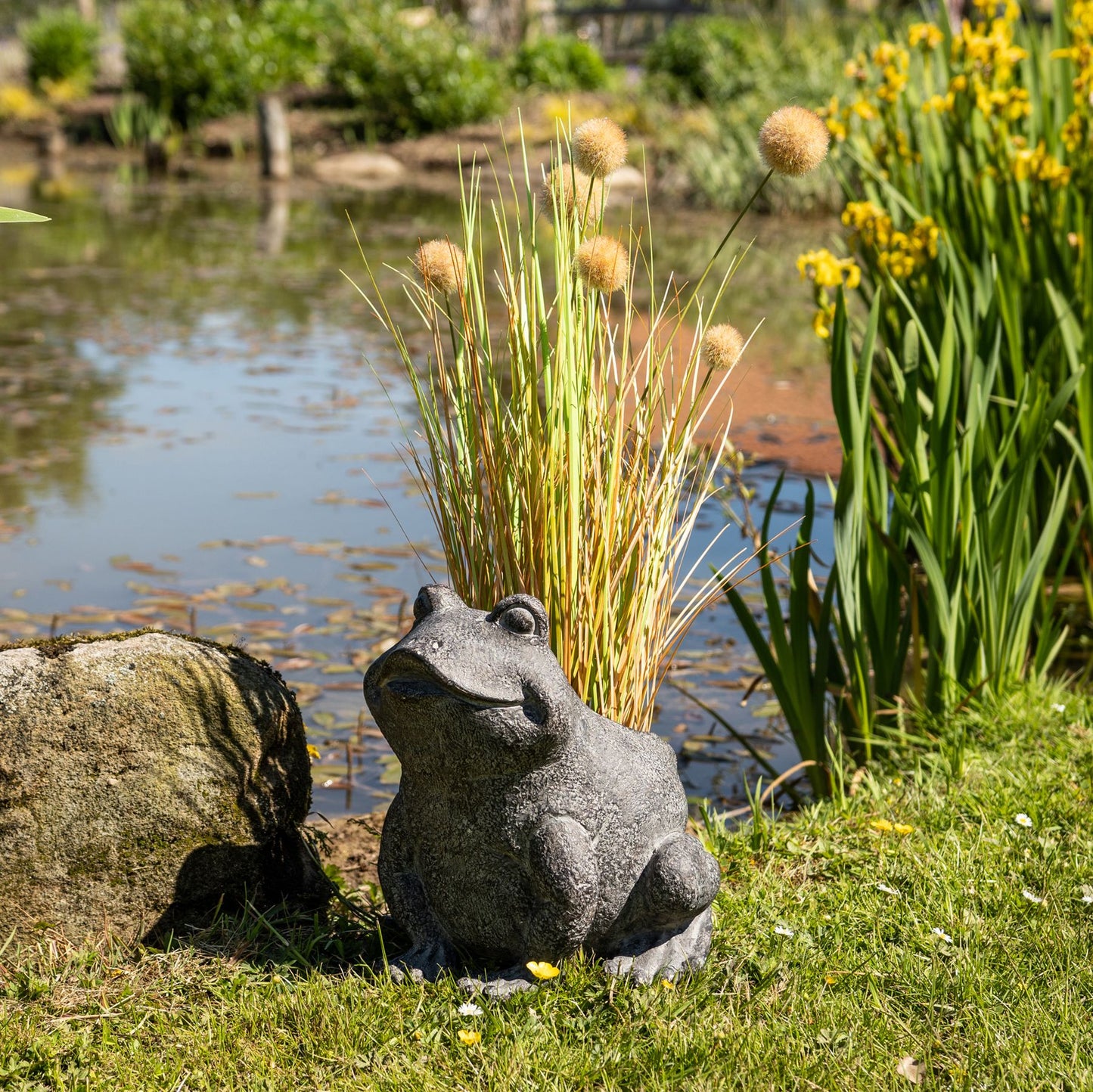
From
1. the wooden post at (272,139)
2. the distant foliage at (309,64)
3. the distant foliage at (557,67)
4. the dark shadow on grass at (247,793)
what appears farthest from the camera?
the distant foliage at (557,67)

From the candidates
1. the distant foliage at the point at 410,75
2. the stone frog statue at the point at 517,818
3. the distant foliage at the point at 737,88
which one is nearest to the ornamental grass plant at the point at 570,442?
the stone frog statue at the point at 517,818

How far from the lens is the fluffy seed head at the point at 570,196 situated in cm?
248

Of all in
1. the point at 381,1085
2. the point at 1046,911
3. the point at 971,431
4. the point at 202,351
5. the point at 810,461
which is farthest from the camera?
the point at 202,351

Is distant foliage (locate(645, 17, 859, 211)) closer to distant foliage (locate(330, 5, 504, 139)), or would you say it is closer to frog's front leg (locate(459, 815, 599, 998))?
distant foliage (locate(330, 5, 504, 139))

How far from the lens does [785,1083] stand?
2092mm

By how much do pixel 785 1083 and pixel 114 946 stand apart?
1318 mm

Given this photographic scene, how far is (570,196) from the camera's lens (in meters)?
2.56

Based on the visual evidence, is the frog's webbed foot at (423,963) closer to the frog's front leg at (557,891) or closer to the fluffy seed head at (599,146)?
Answer: the frog's front leg at (557,891)

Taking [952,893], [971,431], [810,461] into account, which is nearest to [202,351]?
[810,461]

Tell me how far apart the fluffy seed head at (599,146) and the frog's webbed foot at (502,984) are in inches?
60.5

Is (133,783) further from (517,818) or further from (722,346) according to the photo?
(722,346)

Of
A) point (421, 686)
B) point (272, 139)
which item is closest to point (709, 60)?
point (272, 139)

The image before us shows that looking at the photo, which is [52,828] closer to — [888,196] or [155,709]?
[155,709]

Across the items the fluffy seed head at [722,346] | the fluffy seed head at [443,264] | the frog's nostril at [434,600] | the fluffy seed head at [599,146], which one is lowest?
the frog's nostril at [434,600]
